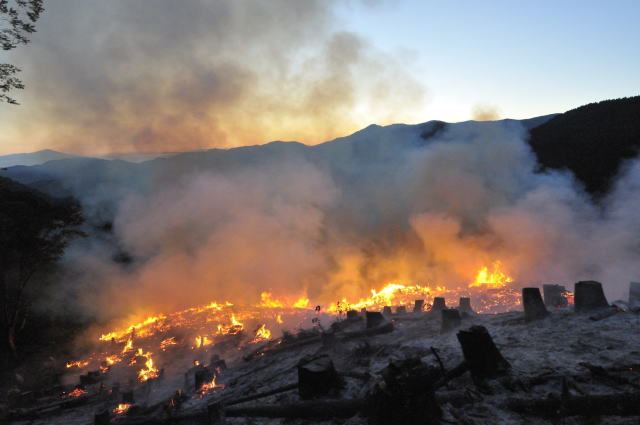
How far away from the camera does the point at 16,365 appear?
55.3 feet

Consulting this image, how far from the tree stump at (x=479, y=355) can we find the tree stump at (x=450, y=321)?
501 centimetres

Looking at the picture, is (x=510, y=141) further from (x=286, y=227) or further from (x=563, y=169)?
Result: (x=286, y=227)

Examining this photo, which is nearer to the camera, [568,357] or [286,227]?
[568,357]

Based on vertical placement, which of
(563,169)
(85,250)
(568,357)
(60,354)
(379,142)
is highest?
(379,142)

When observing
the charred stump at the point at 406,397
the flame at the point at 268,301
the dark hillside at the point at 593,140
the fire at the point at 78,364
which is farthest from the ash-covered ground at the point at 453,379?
the dark hillside at the point at 593,140

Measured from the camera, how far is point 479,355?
5633mm

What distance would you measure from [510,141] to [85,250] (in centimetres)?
5718

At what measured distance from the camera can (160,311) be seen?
25.2 metres

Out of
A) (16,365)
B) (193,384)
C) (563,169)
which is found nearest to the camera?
(193,384)

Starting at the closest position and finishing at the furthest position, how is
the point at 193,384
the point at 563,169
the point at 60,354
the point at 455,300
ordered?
the point at 193,384
the point at 60,354
the point at 455,300
the point at 563,169

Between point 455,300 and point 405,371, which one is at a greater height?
point 405,371

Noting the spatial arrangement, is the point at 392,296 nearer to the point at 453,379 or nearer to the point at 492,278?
the point at 492,278

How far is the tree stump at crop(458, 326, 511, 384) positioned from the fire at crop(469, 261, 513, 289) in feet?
69.7

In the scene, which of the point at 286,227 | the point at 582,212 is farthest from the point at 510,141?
the point at 286,227
